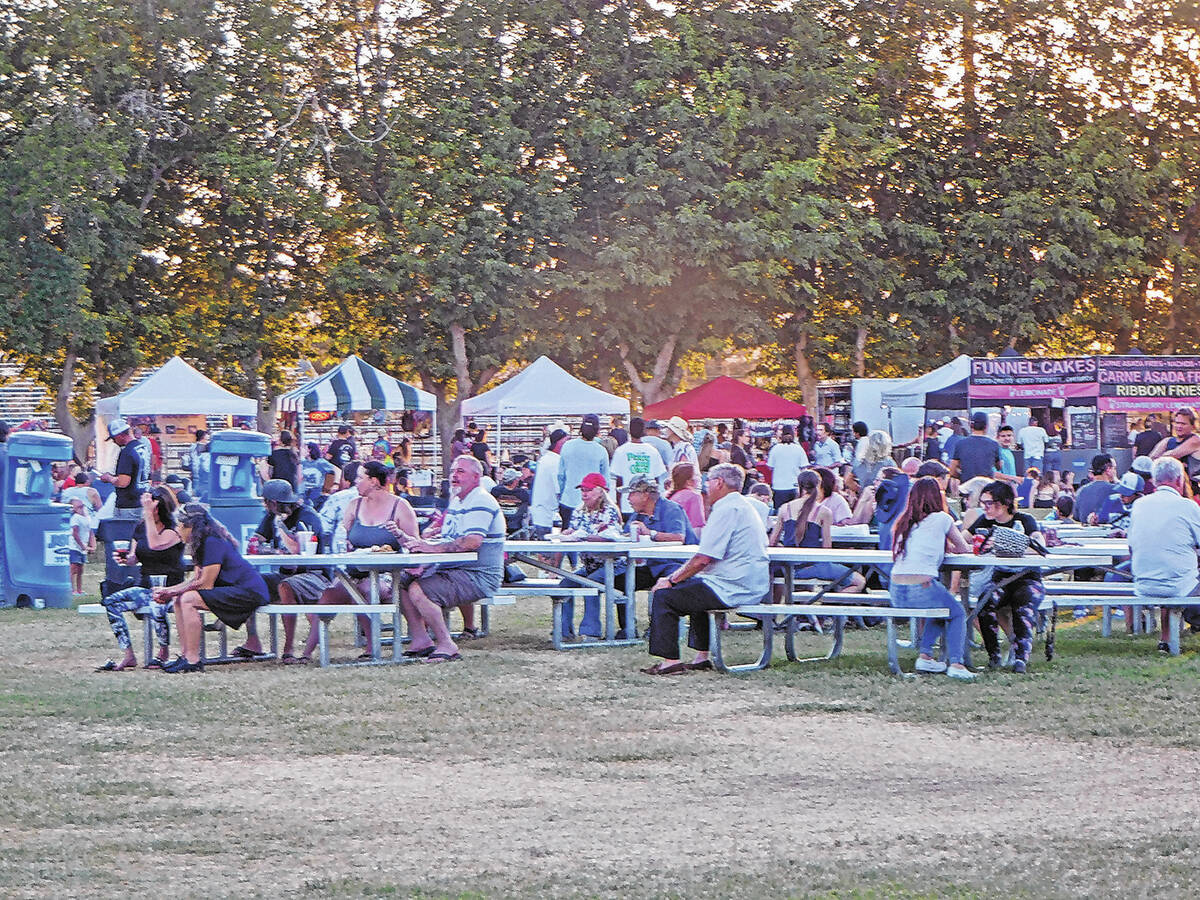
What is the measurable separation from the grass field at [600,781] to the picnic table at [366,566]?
1.26ft

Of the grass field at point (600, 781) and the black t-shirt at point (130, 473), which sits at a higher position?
the black t-shirt at point (130, 473)

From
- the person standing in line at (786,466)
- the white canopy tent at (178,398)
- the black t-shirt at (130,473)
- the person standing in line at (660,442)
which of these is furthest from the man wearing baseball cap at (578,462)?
the white canopy tent at (178,398)

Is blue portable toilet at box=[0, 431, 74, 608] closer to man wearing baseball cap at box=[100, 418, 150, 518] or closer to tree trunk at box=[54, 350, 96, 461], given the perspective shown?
man wearing baseball cap at box=[100, 418, 150, 518]

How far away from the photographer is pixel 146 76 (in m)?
37.7

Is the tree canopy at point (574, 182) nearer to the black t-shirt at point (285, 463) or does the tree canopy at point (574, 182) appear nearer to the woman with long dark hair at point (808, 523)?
the black t-shirt at point (285, 463)

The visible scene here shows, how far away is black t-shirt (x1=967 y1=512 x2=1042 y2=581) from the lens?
1141 centimetres

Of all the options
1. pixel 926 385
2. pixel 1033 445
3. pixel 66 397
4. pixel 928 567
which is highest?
pixel 66 397

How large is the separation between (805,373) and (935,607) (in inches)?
1217

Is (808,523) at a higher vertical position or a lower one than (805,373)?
lower

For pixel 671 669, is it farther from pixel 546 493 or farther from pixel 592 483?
pixel 546 493

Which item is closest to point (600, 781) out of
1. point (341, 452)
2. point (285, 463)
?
point (285, 463)

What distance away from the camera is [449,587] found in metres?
12.3

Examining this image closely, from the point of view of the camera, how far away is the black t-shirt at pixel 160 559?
1220 centimetres

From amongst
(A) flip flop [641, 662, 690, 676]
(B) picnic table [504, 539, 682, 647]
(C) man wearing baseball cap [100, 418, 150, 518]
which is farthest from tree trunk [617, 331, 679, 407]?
(A) flip flop [641, 662, 690, 676]
